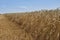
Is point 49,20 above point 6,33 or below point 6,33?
above

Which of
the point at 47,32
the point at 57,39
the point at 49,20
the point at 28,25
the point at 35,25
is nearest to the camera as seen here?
the point at 57,39

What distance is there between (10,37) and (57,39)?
310cm

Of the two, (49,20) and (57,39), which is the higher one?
(49,20)

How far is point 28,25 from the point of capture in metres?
11.2

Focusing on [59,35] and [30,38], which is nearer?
[59,35]

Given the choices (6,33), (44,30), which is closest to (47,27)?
(44,30)

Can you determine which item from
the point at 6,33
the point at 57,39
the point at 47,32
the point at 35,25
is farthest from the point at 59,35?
the point at 6,33

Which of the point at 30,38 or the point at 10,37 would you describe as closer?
the point at 30,38

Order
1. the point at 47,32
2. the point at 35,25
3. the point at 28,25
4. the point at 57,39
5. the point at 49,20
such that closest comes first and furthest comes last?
the point at 57,39
the point at 47,32
the point at 49,20
the point at 35,25
the point at 28,25

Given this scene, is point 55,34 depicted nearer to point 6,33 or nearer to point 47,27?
point 47,27

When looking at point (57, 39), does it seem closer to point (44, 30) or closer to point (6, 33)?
point (44, 30)

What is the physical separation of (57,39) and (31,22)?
3.22 metres

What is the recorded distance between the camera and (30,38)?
988 centimetres

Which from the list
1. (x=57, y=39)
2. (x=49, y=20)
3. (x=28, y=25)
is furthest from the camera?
(x=28, y=25)
